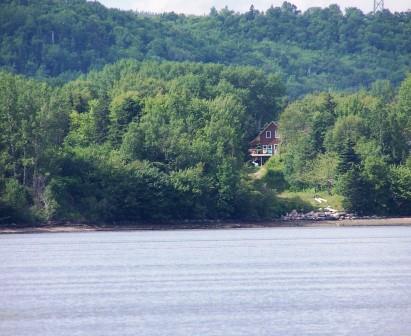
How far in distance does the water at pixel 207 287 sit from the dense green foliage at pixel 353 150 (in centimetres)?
2304

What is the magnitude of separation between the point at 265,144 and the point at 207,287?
91049 millimetres

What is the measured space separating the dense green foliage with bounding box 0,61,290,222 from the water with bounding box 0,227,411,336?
15.4 meters

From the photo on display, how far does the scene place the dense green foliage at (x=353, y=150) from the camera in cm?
10200

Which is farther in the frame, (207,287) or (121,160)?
(121,160)

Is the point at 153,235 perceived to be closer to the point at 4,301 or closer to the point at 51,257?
the point at 51,257

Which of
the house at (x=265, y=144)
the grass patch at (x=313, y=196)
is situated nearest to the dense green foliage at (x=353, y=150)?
the grass patch at (x=313, y=196)

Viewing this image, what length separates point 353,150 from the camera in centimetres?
10581

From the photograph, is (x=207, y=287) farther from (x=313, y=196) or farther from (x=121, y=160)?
(x=313, y=196)

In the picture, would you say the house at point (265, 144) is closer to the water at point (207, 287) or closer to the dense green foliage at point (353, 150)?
the dense green foliage at point (353, 150)

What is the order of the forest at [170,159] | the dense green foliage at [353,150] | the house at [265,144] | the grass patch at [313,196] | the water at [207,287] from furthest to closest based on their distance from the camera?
the house at [265,144]
the grass patch at [313,196]
the dense green foliage at [353,150]
the forest at [170,159]
the water at [207,287]

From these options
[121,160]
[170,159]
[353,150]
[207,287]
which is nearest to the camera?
[207,287]

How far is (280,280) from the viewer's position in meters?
50.8

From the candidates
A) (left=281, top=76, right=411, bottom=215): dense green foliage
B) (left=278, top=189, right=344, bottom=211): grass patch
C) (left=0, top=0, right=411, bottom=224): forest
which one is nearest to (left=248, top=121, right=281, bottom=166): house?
(left=281, top=76, right=411, bottom=215): dense green foliage

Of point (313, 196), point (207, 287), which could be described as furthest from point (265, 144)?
point (207, 287)
